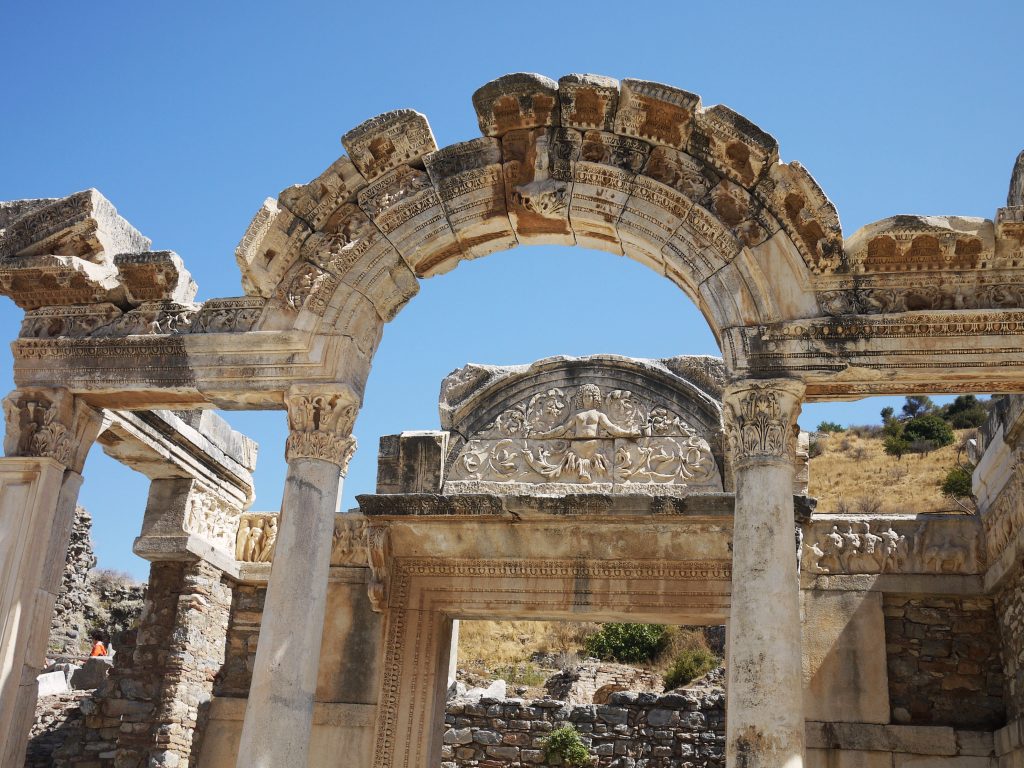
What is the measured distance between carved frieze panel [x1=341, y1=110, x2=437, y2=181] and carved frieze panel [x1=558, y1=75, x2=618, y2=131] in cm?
111

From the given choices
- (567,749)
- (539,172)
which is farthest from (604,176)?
(567,749)

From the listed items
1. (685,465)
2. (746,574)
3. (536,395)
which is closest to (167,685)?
(536,395)

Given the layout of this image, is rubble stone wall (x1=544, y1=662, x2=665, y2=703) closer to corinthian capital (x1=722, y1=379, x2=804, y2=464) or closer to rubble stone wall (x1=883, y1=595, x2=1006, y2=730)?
rubble stone wall (x1=883, y1=595, x2=1006, y2=730)

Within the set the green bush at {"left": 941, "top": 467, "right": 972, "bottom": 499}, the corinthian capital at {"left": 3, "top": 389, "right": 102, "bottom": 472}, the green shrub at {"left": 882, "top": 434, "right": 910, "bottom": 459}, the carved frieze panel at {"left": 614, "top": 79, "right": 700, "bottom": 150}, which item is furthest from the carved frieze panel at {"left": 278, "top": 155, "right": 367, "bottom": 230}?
the green shrub at {"left": 882, "top": 434, "right": 910, "bottom": 459}

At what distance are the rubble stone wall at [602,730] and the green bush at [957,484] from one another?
19.9 m

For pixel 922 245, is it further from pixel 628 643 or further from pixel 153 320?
pixel 628 643

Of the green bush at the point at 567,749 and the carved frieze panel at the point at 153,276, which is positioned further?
the green bush at the point at 567,749

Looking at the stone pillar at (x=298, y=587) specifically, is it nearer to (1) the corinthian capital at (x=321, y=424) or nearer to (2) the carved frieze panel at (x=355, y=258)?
(1) the corinthian capital at (x=321, y=424)

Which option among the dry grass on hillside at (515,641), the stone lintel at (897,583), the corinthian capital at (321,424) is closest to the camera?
the corinthian capital at (321,424)

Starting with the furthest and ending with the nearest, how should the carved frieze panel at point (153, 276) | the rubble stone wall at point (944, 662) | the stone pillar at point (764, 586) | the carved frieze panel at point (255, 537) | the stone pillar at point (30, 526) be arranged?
the carved frieze panel at point (255, 537) < the rubble stone wall at point (944, 662) < the carved frieze panel at point (153, 276) < the stone pillar at point (30, 526) < the stone pillar at point (764, 586)

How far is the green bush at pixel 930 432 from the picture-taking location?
4078 cm

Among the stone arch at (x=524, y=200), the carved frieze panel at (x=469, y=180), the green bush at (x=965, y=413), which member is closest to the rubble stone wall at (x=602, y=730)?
the stone arch at (x=524, y=200)

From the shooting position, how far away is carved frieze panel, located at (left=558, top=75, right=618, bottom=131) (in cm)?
794

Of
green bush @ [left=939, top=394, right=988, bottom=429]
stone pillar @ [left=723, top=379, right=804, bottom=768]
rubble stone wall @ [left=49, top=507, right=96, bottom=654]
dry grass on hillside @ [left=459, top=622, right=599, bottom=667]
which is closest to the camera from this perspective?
stone pillar @ [left=723, top=379, right=804, bottom=768]
